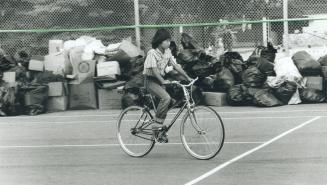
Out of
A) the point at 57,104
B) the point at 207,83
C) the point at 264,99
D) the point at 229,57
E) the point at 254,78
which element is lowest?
the point at 57,104

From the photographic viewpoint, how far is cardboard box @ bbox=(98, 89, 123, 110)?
18609 mm

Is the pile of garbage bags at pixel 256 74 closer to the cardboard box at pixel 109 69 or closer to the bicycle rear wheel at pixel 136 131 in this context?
the cardboard box at pixel 109 69

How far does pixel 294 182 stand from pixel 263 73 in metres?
9.39

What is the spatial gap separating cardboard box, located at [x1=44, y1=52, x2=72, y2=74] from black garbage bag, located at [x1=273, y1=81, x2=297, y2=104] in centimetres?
522

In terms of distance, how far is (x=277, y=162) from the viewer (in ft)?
33.8

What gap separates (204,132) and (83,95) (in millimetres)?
8840

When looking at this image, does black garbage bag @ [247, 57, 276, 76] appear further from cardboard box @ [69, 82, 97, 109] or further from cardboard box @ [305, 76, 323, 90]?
cardboard box @ [69, 82, 97, 109]

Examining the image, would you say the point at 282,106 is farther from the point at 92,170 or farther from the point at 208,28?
the point at 92,170

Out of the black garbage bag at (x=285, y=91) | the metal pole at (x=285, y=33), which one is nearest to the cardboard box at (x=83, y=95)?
the black garbage bag at (x=285, y=91)

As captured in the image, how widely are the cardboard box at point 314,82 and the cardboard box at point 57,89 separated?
18.8 feet

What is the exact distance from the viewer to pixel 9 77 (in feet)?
62.7

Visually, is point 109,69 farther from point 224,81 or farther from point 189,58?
point 224,81

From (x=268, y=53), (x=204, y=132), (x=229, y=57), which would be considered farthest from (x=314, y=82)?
(x=204, y=132)

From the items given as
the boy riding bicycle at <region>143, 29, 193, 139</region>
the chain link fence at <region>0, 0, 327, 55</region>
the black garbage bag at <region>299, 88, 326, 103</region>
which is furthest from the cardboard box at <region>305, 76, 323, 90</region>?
the boy riding bicycle at <region>143, 29, 193, 139</region>
